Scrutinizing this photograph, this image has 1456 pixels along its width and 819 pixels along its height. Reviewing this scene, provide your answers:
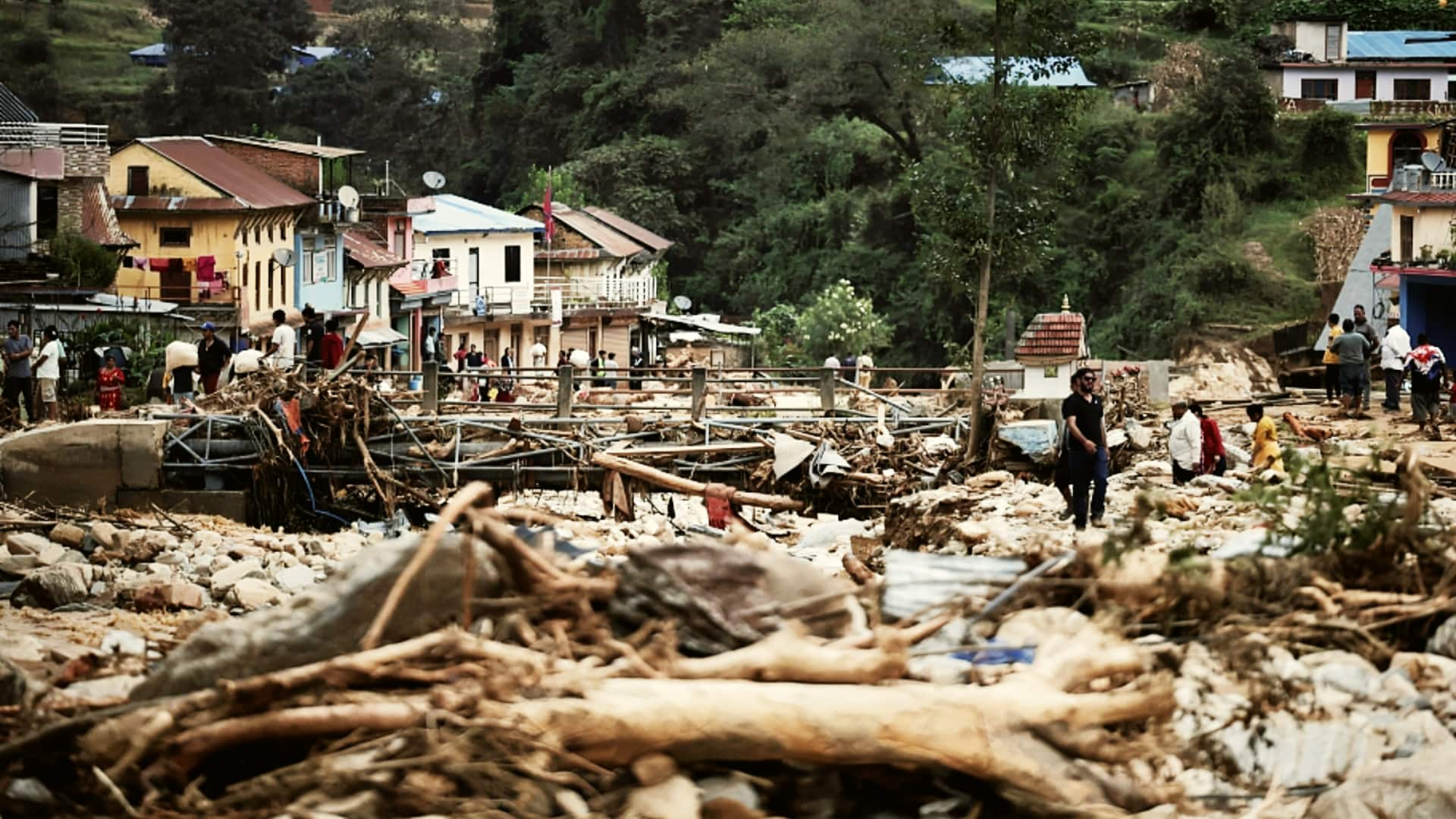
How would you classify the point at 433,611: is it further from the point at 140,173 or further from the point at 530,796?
the point at 140,173

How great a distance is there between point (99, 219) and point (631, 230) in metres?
30.3

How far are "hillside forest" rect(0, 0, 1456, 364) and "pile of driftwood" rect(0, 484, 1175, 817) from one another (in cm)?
2933

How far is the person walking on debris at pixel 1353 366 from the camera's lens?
25.3 m

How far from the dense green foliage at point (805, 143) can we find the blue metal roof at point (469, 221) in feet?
28.0

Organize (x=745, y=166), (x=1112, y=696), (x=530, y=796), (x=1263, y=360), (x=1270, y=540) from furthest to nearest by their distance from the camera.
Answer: (x=745, y=166) → (x=1263, y=360) → (x=1270, y=540) → (x=1112, y=696) → (x=530, y=796)

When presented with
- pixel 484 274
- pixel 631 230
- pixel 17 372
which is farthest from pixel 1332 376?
pixel 631 230

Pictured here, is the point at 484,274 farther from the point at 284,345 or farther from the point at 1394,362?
the point at 1394,362

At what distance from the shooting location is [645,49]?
89.1 meters

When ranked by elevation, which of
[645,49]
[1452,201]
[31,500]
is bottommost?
[31,500]

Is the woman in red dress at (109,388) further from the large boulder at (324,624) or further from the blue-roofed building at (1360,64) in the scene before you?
the blue-roofed building at (1360,64)

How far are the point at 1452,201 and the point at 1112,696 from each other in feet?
108

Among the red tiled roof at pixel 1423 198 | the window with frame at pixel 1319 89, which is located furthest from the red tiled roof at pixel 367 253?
the window with frame at pixel 1319 89

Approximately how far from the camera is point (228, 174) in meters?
52.1

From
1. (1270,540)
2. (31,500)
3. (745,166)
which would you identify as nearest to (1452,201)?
(31,500)
